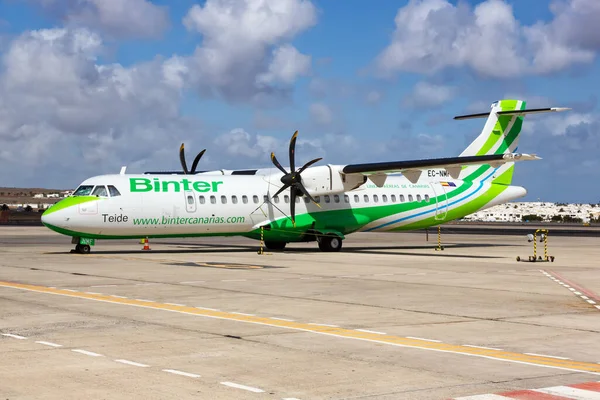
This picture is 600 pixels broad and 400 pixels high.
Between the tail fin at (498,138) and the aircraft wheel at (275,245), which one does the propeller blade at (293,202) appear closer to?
the aircraft wheel at (275,245)

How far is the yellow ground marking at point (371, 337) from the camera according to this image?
10.6 meters

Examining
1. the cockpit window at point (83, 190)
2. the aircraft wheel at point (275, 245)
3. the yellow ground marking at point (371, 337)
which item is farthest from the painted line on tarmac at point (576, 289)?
the cockpit window at point (83, 190)

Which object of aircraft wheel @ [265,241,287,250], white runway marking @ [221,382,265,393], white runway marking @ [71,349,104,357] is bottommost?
white runway marking @ [221,382,265,393]

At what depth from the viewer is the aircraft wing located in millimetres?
34344

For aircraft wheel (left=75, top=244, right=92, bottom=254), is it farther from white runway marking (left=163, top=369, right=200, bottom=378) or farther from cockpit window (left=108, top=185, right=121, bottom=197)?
white runway marking (left=163, top=369, right=200, bottom=378)

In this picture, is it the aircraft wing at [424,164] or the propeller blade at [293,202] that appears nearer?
the aircraft wing at [424,164]

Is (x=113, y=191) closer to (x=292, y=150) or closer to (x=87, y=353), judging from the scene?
(x=292, y=150)

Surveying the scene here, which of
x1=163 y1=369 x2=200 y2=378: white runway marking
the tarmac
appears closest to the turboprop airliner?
the tarmac

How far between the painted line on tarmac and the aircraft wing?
9510mm

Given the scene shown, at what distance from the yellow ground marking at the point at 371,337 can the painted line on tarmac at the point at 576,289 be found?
6.31m

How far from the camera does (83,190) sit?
3250 cm

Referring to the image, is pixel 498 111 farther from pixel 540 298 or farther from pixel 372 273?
pixel 540 298

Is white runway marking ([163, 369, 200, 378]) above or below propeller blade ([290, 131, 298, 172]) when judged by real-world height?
below

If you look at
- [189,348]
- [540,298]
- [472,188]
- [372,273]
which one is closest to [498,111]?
[472,188]
